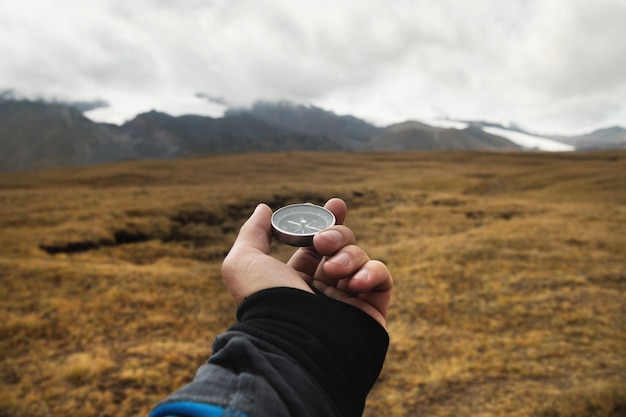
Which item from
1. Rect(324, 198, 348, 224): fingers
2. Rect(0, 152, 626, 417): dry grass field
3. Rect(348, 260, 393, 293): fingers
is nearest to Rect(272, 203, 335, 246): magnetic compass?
Rect(324, 198, 348, 224): fingers

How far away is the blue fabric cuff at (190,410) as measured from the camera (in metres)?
1.84

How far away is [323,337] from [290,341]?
0.28 m

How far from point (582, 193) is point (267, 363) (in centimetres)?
6130

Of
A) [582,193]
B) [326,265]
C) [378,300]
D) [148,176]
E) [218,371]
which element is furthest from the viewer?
[148,176]

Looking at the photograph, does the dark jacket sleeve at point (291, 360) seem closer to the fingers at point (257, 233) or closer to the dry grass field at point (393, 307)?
the fingers at point (257, 233)

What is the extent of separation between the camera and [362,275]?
3.13m

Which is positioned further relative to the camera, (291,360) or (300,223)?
(300,223)

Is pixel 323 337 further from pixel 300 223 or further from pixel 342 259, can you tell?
pixel 300 223

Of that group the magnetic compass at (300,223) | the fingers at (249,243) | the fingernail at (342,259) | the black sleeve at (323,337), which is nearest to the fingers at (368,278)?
the fingernail at (342,259)

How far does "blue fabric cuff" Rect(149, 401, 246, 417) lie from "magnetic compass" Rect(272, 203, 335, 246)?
200 centimetres

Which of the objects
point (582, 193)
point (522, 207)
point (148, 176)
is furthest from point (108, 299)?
point (148, 176)

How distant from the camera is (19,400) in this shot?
29.0 feet

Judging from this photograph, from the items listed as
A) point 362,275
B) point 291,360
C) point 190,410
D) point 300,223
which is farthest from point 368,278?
point 190,410

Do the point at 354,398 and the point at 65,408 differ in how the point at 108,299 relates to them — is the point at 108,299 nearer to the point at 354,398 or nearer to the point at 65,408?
the point at 65,408
